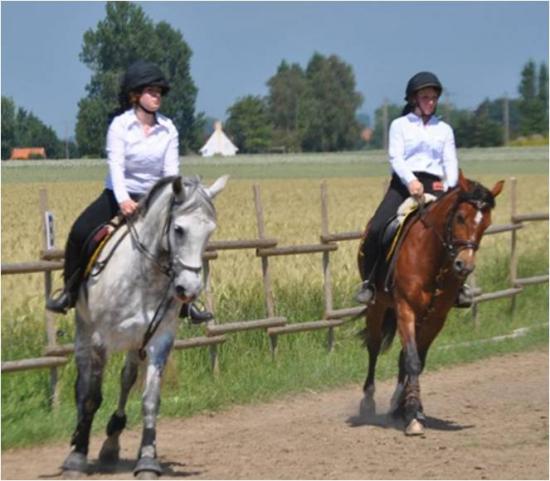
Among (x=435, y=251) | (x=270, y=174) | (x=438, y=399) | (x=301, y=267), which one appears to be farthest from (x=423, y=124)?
(x=270, y=174)

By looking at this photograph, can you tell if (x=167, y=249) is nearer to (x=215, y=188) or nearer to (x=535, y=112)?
(x=215, y=188)

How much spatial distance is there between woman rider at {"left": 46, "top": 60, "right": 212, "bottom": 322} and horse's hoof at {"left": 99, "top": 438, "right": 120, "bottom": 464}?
0.96 metres

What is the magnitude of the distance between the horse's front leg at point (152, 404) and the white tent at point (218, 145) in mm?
Result: 13870

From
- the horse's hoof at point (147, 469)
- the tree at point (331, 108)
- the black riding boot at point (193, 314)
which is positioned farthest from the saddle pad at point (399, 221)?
the tree at point (331, 108)

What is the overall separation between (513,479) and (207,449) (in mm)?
2419

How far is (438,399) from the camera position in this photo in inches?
536

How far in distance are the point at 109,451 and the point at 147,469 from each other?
0.76 m

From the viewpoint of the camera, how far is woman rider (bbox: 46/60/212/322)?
31.6 feet

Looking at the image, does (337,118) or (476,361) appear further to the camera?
(337,118)

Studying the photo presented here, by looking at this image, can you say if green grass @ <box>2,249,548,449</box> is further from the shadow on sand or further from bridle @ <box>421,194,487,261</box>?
bridle @ <box>421,194,487,261</box>

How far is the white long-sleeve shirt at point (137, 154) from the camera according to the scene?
31.5 feet

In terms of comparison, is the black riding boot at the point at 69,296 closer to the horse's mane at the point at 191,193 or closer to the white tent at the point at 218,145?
the horse's mane at the point at 191,193

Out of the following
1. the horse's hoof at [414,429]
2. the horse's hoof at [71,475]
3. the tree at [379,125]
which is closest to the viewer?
the horse's hoof at [71,475]

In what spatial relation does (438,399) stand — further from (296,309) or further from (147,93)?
(147,93)
